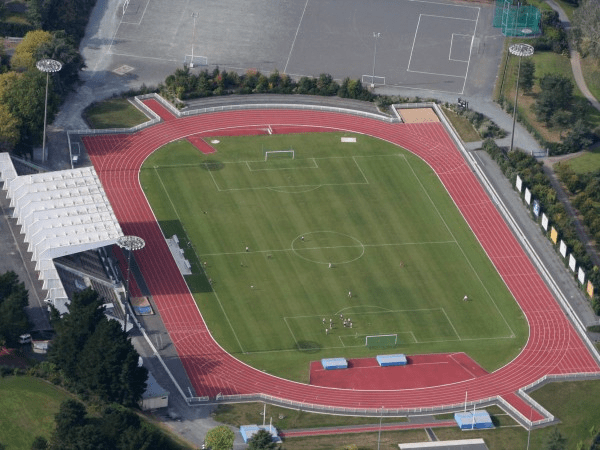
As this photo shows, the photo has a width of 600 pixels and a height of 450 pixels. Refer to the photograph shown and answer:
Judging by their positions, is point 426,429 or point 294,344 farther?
point 294,344

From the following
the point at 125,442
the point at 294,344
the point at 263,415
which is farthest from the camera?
the point at 294,344

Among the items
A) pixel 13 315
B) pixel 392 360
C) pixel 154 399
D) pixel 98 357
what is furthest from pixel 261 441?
pixel 13 315

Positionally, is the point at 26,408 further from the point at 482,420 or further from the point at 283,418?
the point at 482,420

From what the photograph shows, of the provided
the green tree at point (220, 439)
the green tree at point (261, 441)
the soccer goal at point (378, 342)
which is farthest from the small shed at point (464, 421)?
the green tree at point (220, 439)

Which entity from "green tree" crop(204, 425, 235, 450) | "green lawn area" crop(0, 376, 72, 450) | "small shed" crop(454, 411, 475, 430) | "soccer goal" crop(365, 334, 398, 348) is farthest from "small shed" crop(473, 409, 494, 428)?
"green lawn area" crop(0, 376, 72, 450)

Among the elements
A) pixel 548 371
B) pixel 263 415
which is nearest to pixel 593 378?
pixel 548 371

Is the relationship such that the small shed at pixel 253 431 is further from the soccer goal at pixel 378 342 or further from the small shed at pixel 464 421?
the soccer goal at pixel 378 342

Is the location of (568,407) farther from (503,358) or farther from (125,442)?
(125,442)
